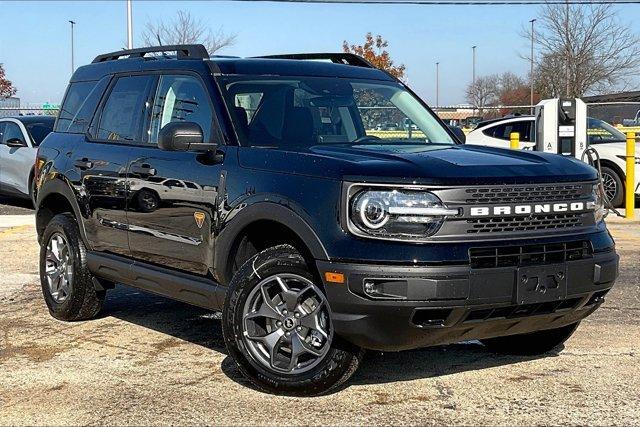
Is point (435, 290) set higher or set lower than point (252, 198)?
lower

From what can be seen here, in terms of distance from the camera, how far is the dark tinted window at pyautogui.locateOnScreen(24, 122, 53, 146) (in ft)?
52.0

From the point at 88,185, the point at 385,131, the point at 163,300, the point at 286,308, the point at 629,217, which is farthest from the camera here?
the point at 629,217

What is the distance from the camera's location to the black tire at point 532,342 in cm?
571

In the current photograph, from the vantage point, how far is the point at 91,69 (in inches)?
283

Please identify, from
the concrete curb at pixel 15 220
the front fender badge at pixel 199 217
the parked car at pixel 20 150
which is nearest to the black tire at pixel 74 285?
the front fender badge at pixel 199 217

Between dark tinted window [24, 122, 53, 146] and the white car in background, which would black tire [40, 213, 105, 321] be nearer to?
dark tinted window [24, 122, 53, 146]

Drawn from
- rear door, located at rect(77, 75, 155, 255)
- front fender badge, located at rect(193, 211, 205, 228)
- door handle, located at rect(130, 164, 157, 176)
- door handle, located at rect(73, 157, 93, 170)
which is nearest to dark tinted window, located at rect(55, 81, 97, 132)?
rear door, located at rect(77, 75, 155, 255)

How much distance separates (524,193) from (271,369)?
5.06ft

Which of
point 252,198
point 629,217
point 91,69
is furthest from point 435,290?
point 629,217

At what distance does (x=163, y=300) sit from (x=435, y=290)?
3.96 m

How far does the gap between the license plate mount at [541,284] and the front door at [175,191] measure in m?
1.76

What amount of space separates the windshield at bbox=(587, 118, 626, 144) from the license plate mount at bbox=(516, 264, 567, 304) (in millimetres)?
11932

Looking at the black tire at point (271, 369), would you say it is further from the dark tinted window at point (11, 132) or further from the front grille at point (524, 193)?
the dark tinted window at point (11, 132)

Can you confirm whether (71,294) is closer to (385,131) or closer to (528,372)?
(385,131)
